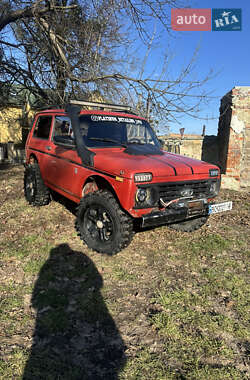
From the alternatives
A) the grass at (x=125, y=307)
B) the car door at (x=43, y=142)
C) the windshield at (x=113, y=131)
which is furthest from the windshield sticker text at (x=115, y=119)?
the grass at (x=125, y=307)

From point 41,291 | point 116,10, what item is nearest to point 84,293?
point 41,291

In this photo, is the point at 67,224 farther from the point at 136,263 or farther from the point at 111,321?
the point at 111,321

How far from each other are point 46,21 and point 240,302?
9738 mm

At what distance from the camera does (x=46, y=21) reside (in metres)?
8.59

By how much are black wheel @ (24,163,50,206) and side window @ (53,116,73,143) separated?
105 centimetres

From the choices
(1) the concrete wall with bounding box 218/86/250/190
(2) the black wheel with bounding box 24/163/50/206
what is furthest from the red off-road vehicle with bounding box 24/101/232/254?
(1) the concrete wall with bounding box 218/86/250/190

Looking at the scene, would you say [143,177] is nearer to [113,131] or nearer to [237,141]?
[113,131]

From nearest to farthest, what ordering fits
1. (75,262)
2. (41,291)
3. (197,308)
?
(197,308), (41,291), (75,262)

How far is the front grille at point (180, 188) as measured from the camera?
3481mm

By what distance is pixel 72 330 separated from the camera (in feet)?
7.89

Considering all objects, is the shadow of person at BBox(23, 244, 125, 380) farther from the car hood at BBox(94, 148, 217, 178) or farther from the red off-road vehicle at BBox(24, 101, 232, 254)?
the car hood at BBox(94, 148, 217, 178)

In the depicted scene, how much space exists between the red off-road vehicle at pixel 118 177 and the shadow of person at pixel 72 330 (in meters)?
0.73

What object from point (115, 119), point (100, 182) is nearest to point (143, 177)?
point (100, 182)

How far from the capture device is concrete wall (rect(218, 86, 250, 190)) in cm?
851
